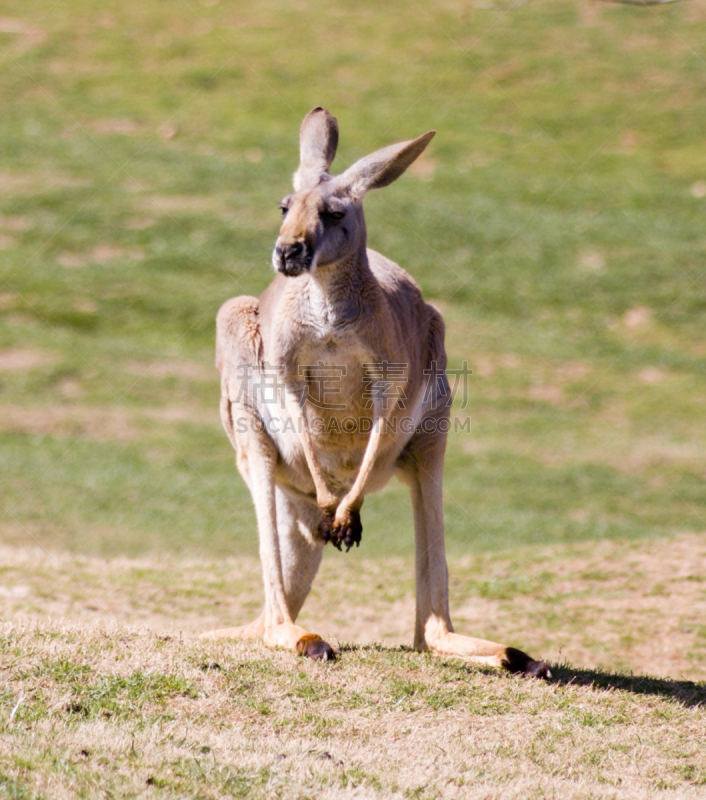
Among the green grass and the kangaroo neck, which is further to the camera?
the kangaroo neck

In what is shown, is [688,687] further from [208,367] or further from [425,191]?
[425,191]

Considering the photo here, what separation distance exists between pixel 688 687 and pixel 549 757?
1.47 meters

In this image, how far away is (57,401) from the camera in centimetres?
1366

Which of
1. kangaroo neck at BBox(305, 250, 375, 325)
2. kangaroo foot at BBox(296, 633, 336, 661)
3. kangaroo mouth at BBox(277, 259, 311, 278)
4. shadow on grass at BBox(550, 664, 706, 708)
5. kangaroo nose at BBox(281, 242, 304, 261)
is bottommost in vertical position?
shadow on grass at BBox(550, 664, 706, 708)

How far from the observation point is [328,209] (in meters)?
4.71

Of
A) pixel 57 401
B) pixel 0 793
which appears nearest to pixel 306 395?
pixel 0 793

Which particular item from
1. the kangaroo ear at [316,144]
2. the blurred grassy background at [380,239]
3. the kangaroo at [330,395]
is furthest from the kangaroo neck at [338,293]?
the blurred grassy background at [380,239]

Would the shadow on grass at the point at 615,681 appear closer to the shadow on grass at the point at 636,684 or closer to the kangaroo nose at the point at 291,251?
the shadow on grass at the point at 636,684

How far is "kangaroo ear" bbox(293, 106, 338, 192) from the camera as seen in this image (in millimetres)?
5105

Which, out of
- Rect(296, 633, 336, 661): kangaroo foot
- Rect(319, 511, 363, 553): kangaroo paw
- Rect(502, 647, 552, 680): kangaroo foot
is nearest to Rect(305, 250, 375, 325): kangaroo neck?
Rect(319, 511, 363, 553): kangaroo paw

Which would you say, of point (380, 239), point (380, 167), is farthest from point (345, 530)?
point (380, 239)

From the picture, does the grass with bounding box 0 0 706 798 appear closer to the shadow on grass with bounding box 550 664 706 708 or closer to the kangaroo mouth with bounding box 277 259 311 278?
the shadow on grass with bounding box 550 664 706 708

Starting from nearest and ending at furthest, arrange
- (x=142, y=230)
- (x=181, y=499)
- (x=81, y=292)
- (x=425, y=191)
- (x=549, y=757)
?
1. (x=549, y=757)
2. (x=181, y=499)
3. (x=81, y=292)
4. (x=142, y=230)
5. (x=425, y=191)

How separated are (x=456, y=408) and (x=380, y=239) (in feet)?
14.1
